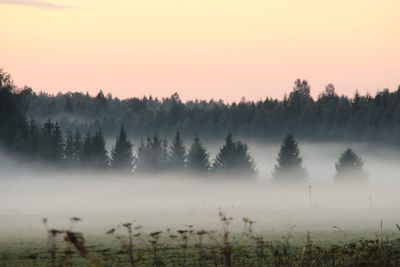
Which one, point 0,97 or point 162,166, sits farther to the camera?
point 162,166

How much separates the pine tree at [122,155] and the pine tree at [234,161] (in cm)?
1494

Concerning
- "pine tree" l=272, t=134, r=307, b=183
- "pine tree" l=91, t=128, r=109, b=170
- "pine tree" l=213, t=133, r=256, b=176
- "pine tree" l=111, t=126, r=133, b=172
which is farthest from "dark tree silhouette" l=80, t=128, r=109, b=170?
"pine tree" l=272, t=134, r=307, b=183

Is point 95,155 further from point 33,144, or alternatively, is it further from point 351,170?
point 351,170

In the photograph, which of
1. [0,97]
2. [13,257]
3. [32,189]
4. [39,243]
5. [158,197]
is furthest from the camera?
[158,197]

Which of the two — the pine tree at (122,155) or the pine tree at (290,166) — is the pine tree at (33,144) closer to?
the pine tree at (122,155)

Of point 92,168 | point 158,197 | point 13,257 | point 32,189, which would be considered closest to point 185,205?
point 158,197

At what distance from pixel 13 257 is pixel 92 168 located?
103691mm

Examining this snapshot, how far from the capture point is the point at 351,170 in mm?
128750

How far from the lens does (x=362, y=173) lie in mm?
128875

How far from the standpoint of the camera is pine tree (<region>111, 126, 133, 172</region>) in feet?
444

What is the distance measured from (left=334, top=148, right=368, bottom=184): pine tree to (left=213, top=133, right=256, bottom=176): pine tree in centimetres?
1452

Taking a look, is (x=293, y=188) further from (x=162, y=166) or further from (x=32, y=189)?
(x=32, y=189)

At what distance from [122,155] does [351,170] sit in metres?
38.2

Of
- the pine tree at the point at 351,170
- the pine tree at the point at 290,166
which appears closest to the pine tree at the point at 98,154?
the pine tree at the point at 290,166
